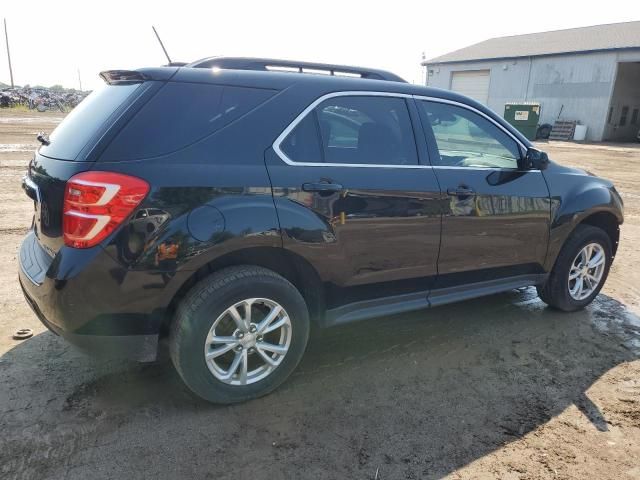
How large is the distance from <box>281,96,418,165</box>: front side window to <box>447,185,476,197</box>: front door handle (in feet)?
1.10

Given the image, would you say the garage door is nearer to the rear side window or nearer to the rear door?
the rear door

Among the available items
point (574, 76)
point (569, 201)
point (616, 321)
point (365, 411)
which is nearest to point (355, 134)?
point (365, 411)

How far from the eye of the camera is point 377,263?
314 cm

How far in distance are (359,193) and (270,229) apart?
24.5 inches

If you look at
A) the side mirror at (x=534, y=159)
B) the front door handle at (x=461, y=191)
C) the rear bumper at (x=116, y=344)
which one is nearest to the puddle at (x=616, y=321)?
the side mirror at (x=534, y=159)

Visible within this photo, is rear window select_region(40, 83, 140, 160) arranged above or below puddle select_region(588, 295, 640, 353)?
above

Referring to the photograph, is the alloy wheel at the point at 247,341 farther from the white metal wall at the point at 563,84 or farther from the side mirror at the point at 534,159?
the white metal wall at the point at 563,84

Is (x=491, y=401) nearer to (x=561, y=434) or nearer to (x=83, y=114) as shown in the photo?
(x=561, y=434)

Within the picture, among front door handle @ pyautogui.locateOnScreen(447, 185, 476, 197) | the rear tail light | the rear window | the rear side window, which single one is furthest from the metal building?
the rear tail light

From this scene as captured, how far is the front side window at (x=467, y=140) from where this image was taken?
11.3 ft

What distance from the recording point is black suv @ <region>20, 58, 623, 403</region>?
2.41m

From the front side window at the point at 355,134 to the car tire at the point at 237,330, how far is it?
77 cm

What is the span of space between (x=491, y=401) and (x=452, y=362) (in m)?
0.48

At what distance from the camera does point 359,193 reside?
2957mm
